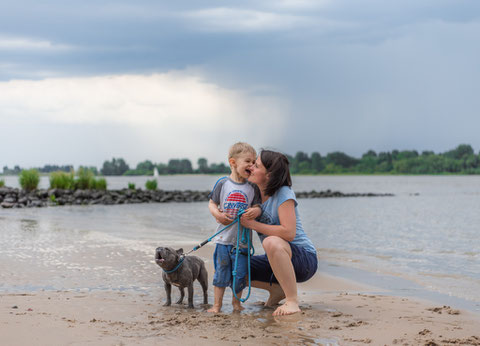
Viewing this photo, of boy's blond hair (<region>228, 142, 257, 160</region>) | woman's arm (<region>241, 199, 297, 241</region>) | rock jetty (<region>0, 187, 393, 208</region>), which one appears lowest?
rock jetty (<region>0, 187, 393, 208</region>)

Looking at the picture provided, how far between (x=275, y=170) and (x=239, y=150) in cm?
44

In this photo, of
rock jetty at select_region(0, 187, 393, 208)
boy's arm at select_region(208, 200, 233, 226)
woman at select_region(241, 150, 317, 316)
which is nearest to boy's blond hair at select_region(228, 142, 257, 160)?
woman at select_region(241, 150, 317, 316)

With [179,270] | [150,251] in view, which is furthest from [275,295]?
[150,251]

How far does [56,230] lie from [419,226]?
13256 mm

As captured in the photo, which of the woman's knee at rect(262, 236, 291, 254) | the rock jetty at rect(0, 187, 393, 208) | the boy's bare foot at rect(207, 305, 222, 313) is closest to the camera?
the woman's knee at rect(262, 236, 291, 254)

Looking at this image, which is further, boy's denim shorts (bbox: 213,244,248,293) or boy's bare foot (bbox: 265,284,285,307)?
boy's bare foot (bbox: 265,284,285,307)

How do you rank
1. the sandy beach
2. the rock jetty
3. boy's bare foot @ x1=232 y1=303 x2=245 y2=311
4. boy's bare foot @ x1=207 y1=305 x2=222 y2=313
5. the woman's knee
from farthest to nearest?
1. the rock jetty
2. boy's bare foot @ x1=232 y1=303 x2=245 y2=311
3. boy's bare foot @ x1=207 y1=305 x2=222 y2=313
4. the woman's knee
5. the sandy beach

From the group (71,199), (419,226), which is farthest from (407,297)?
(71,199)

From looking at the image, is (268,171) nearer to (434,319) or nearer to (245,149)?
(245,149)

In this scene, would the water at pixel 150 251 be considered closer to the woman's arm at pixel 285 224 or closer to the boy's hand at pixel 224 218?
the boy's hand at pixel 224 218

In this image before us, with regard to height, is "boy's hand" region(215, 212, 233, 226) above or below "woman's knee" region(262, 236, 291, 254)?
above

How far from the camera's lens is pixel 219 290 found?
222 inches

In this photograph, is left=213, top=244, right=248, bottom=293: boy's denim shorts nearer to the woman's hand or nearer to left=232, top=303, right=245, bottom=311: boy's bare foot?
left=232, top=303, right=245, bottom=311: boy's bare foot

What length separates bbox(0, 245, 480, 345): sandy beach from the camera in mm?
4422
